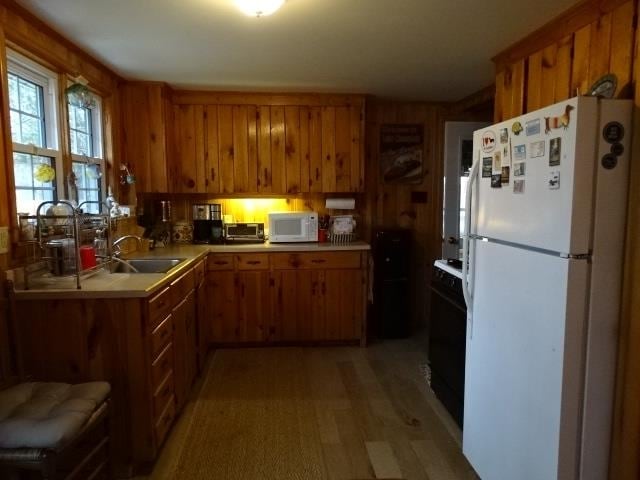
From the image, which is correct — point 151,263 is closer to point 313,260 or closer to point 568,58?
point 313,260

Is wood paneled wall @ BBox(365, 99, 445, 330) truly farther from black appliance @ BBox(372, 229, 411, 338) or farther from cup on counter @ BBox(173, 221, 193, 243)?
cup on counter @ BBox(173, 221, 193, 243)

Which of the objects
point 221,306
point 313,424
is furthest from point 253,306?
point 313,424

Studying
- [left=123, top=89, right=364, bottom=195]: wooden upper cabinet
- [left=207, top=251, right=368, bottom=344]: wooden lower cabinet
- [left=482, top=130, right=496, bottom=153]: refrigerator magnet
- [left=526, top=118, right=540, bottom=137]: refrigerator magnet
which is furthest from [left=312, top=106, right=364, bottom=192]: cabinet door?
[left=526, top=118, right=540, bottom=137]: refrigerator magnet

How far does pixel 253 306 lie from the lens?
12.4ft

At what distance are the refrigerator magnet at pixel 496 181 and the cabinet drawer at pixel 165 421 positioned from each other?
1.99 metres

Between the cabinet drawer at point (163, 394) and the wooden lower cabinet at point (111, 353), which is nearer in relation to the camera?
the wooden lower cabinet at point (111, 353)

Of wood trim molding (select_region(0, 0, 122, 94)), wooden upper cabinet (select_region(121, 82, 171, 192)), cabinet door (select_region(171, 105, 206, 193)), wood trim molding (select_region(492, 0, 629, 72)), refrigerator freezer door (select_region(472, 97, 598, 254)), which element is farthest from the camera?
cabinet door (select_region(171, 105, 206, 193))

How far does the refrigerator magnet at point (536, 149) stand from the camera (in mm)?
1566

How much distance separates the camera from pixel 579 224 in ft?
4.71

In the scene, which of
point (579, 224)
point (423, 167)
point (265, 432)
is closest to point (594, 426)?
point (579, 224)

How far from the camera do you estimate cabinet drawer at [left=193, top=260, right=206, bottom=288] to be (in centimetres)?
323

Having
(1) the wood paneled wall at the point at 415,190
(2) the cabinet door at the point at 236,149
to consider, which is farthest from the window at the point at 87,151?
(1) the wood paneled wall at the point at 415,190

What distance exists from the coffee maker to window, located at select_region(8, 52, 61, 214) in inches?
60.0

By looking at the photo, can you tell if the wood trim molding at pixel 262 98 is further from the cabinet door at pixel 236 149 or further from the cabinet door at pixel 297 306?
the cabinet door at pixel 297 306
